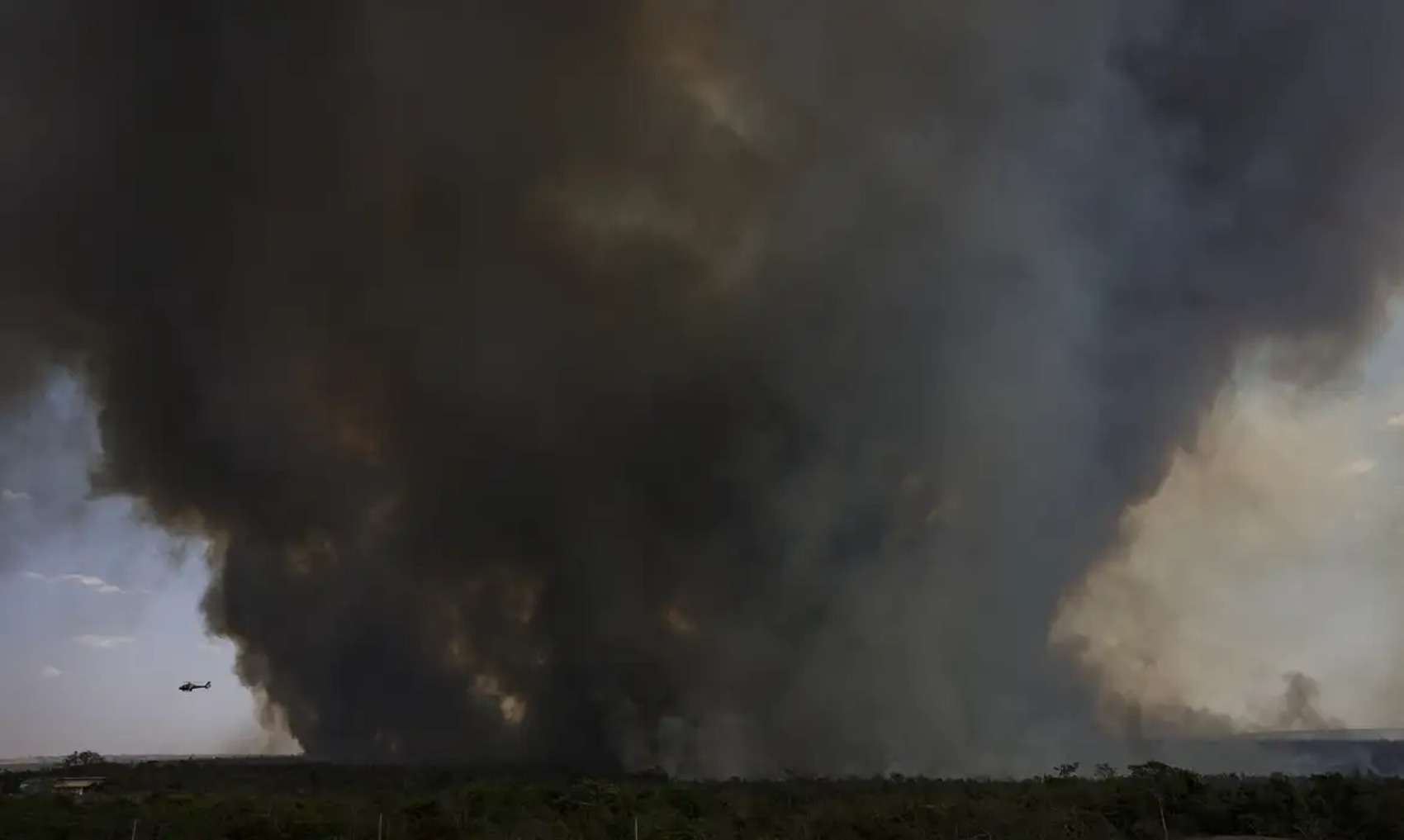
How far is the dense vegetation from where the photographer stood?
115 feet

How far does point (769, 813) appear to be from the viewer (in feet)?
150

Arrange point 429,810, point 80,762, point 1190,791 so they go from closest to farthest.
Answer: point 1190,791
point 429,810
point 80,762

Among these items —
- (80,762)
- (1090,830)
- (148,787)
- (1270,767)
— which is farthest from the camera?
(80,762)

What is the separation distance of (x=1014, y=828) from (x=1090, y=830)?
260 cm

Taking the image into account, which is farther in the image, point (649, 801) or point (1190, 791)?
point (649, 801)

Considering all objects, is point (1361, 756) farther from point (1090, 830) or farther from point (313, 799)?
point (313, 799)

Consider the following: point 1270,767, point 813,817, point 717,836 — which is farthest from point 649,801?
point 1270,767

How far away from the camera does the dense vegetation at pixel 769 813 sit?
35.0 m

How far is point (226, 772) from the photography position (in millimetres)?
111375

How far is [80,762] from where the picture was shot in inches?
5679

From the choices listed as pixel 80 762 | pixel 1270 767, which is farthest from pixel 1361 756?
pixel 80 762

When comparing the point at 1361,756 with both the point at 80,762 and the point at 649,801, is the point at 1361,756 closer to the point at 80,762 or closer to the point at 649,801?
the point at 649,801

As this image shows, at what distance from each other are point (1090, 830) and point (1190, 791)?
7587 mm

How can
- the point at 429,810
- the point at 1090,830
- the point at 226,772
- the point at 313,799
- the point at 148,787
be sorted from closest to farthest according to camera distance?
the point at 1090,830
the point at 429,810
the point at 313,799
the point at 148,787
the point at 226,772
